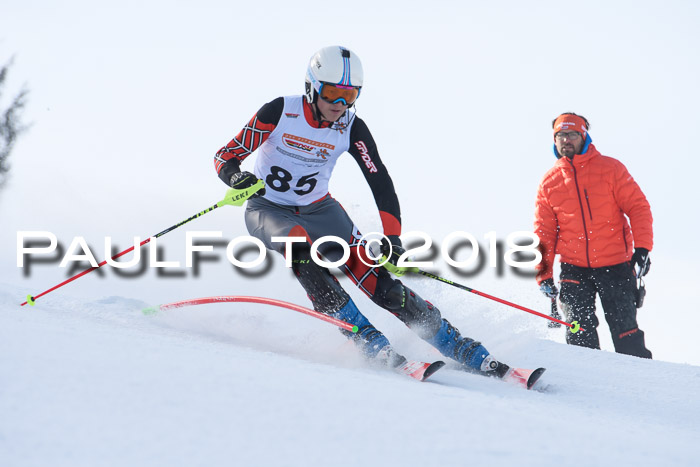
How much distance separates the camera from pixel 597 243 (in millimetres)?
5008

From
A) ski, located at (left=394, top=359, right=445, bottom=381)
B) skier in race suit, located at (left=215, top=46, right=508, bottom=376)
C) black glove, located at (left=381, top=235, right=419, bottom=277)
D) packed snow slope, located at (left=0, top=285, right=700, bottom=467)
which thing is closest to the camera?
packed snow slope, located at (left=0, top=285, right=700, bottom=467)

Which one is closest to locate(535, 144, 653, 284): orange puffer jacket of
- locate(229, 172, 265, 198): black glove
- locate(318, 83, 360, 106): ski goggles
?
locate(318, 83, 360, 106): ski goggles

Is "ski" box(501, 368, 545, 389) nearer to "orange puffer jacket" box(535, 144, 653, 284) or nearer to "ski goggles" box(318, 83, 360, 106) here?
"orange puffer jacket" box(535, 144, 653, 284)

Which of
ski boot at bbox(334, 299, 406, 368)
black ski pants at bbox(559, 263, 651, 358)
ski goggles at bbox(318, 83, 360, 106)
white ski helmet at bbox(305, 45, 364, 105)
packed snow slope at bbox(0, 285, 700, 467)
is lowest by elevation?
packed snow slope at bbox(0, 285, 700, 467)

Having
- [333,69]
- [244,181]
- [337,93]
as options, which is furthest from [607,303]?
[244,181]

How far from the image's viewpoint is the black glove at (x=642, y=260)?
4.90 m

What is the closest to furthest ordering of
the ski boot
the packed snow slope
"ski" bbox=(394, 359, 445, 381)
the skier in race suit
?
the packed snow slope
"ski" bbox=(394, 359, 445, 381)
the ski boot
the skier in race suit

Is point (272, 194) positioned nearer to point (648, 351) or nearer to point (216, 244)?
point (216, 244)

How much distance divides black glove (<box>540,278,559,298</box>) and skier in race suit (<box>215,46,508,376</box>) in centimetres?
136

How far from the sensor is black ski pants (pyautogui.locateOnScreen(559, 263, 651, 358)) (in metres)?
4.98

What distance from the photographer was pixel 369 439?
5.98 ft

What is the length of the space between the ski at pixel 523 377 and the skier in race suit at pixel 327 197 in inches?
2.4

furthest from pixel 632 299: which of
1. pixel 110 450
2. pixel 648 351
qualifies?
Result: pixel 110 450

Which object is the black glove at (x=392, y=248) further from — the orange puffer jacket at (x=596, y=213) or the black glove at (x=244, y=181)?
the orange puffer jacket at (x=596, y=213)
